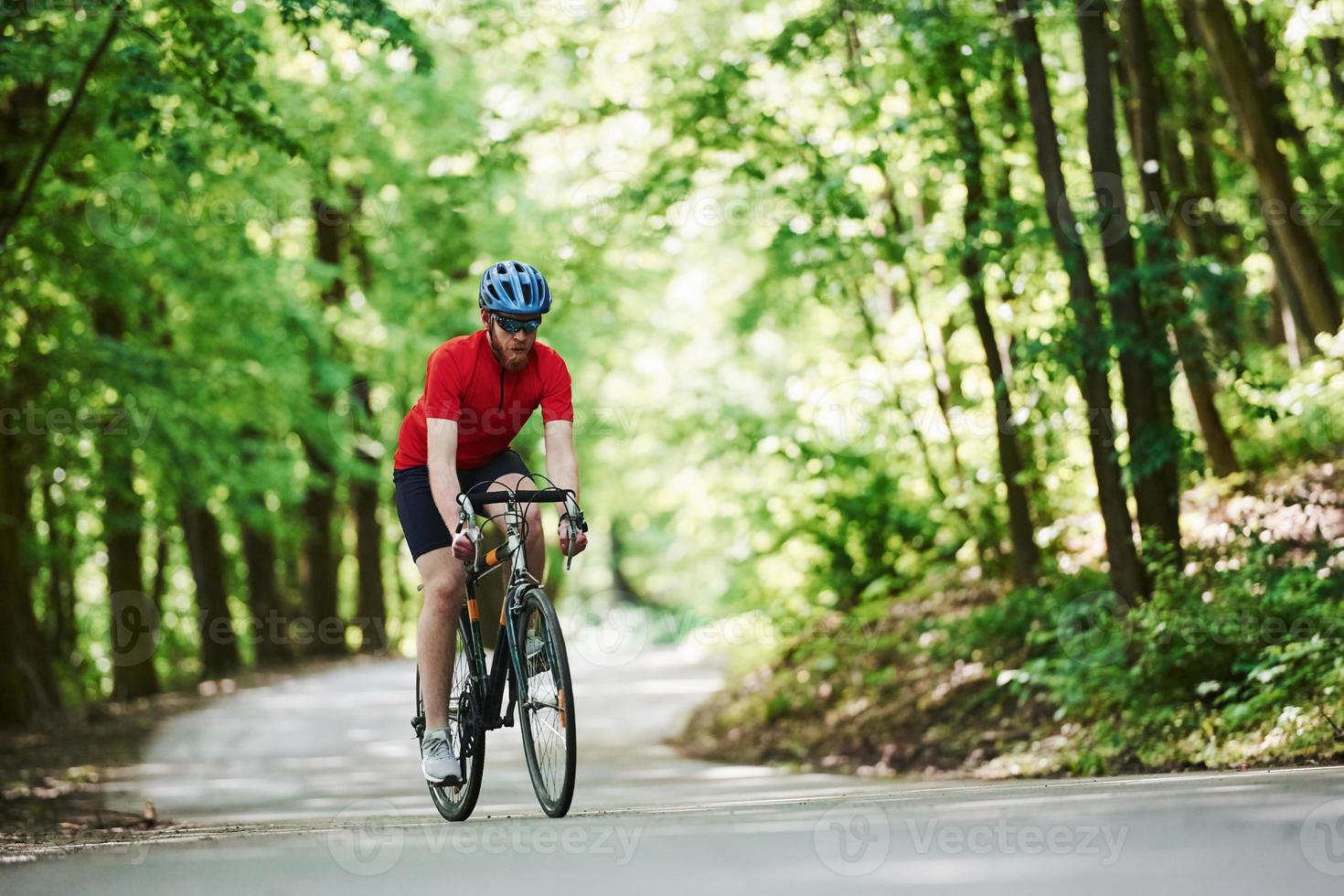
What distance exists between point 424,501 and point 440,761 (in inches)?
46.4

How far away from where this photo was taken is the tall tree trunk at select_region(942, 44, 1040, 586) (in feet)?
42.1

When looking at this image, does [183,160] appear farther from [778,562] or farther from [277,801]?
[778,562]

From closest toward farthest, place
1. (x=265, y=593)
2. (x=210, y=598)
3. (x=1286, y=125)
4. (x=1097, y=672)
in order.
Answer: (x=1097, y=672)
(x=1286, y=125)
(x=210, y=598)
(x=265, y=593)

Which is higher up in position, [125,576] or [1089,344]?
[1089,344]

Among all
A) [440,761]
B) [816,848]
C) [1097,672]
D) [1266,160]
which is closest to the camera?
[816,848]

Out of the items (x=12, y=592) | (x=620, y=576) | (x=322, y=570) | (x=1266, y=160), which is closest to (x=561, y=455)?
(x=1266, y=160)

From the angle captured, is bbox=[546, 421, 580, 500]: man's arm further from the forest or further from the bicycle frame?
the forest

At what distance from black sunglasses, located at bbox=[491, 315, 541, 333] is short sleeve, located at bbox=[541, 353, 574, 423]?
0.27 meters

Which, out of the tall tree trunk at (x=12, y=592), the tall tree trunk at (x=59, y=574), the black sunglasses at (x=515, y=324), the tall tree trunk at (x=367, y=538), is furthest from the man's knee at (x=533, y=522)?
the tall tree trunk at (x=367, y=538)

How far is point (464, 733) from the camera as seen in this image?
271 inches

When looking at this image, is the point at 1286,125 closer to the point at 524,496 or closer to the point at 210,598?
the point at 524,496

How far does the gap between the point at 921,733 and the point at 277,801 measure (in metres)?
5.16

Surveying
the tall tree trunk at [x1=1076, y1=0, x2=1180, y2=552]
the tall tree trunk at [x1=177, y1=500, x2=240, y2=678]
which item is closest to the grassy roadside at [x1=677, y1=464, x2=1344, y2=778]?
the tall tree trunk at [x1=1076, y1=0, x2=1180, y2=552]

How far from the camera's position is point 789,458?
16.3 meters
